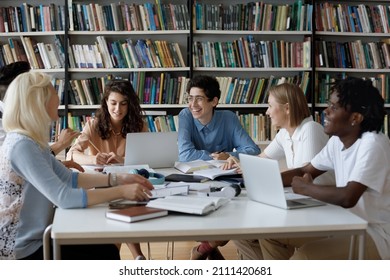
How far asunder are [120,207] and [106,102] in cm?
169

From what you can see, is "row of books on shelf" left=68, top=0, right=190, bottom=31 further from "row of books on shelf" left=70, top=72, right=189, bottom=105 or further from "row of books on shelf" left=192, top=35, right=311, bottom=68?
"row of books on shelf" left=70, top=72, right=189, bottom=105

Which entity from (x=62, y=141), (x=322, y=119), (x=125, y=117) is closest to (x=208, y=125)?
(x=125, y=117)

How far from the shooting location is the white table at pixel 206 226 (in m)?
1.77

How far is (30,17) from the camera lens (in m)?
4.84

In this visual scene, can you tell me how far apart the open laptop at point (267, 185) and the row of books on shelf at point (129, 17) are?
2.85 metres

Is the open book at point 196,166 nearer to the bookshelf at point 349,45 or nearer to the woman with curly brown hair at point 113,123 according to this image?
the woman with curly brown hair at point 113,123

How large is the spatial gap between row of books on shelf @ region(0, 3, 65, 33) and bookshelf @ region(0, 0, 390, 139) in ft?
0.05

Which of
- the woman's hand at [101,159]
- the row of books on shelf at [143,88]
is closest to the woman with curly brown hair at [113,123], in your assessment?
the woman's hand at [101,159]

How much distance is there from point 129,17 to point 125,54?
1.00ft

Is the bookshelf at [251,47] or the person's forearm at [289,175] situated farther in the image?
the bookshelf at [251,47]

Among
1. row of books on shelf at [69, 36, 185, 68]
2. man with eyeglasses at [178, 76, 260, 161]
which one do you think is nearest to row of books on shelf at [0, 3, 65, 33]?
row of books on shelf at [69, 36, 185, 68]

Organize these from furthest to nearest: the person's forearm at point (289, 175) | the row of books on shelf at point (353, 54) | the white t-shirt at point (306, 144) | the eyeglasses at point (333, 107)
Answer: the row of books on shelf at point (353, 54) < the white t-shirt at point (306, 144) < the person's forearm at point (289, 175) < the eyeglasses at point (333, 107)

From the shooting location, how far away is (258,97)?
16.6 ft

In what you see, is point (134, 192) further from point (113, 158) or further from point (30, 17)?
point (30, 17)
